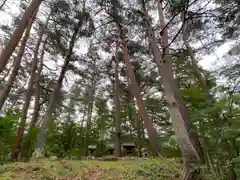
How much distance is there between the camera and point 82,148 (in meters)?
14.5

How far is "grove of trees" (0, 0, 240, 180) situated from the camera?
5574mm

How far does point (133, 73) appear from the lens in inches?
385

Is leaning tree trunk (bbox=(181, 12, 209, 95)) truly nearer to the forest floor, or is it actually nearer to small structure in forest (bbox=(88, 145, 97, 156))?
the forest floor

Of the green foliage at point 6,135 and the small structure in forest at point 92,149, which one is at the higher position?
the small structure in forest at point 92,149

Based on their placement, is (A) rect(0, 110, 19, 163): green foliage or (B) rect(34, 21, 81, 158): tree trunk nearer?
(A) rect(0, 110, 19, 163): green foliage

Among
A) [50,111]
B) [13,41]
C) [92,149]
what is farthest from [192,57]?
[92,149]

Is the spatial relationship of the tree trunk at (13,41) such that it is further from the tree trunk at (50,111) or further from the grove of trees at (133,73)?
the tree trunk at (50,111)

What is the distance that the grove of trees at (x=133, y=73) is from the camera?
5574 millimetres

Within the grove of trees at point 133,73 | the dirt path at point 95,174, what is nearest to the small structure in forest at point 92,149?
the grove of trees at point 133,73

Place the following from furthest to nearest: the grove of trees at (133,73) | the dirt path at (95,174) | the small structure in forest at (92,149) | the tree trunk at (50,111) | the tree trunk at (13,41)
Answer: the small structure in forest at (92,149) < the tree trunk at (50,111) < the grove of trees at (133,73) < the dirt path at (95,174) < the tree trunk at (13,41)

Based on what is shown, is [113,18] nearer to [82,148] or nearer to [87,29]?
[87,29]

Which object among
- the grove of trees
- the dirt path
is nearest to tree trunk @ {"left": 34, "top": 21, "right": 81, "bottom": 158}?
the grove of trees

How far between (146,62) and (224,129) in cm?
722

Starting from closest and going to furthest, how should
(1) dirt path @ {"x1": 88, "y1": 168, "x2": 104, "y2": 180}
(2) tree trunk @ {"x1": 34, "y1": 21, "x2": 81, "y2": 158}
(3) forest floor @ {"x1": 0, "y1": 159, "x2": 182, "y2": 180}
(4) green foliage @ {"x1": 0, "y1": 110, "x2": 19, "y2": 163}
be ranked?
(3) forest floor @ {"x1": 0, "y1": 159, "x2": 182, "y2": 180}
(1) dirt path @ {"x1": 88, "y1": 168, "x2": 104, "y2": 180}
(4) green foliage @ {"x1": 0, "y1": 110, "x2": 19, "y2": 163}
(2) tree trunk @ {"x1": 34, "y1": 21, "x2": 81, "y2": 158}
